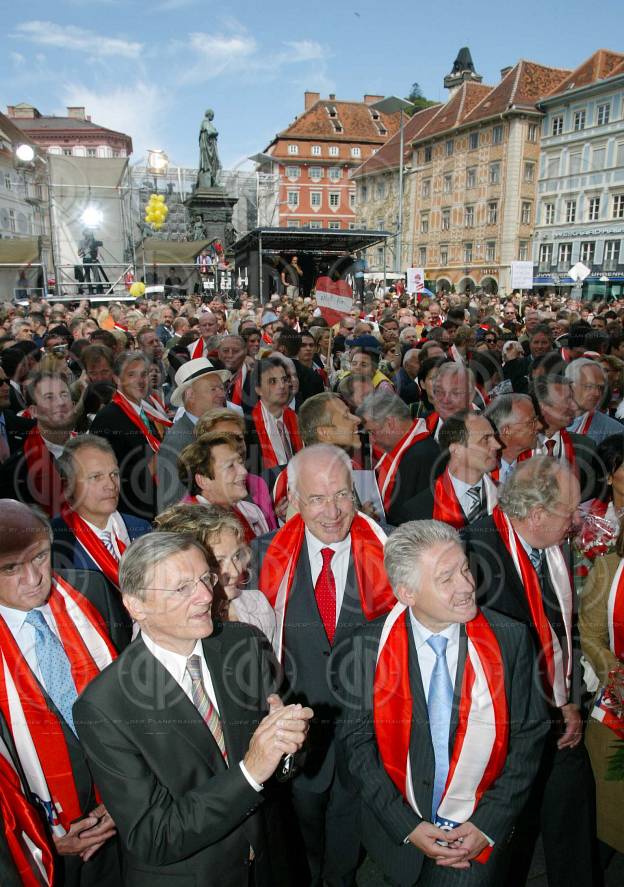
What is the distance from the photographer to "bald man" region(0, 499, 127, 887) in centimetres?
195

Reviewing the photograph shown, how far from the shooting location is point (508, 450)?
12.4 ft

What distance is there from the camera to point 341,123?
6406 centimetres

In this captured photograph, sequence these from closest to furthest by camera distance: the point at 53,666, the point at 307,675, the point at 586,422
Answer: the point at 53,666
the point at 307,675
the point at 586,422

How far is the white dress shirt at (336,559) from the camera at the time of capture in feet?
8.29

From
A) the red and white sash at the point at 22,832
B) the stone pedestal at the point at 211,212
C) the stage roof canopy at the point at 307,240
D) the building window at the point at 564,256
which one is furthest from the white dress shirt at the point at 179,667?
the building window at the point at 564,256

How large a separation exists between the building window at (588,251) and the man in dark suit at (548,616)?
43.3 metres

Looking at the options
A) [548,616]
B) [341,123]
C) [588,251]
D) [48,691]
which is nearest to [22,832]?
[48,691]

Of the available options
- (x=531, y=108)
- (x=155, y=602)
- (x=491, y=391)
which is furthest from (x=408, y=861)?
(x=531, y=108)

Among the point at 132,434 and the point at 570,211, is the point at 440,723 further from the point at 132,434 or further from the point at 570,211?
the point at 570,211

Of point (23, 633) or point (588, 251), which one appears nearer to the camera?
point (23, 633)

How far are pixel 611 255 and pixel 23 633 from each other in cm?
4414

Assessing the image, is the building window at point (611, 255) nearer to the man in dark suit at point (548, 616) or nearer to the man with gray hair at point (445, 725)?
the man in dark suit at point (548, 616)

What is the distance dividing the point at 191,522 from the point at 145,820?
0.93m

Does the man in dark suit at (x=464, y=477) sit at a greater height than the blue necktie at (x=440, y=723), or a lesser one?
greater
